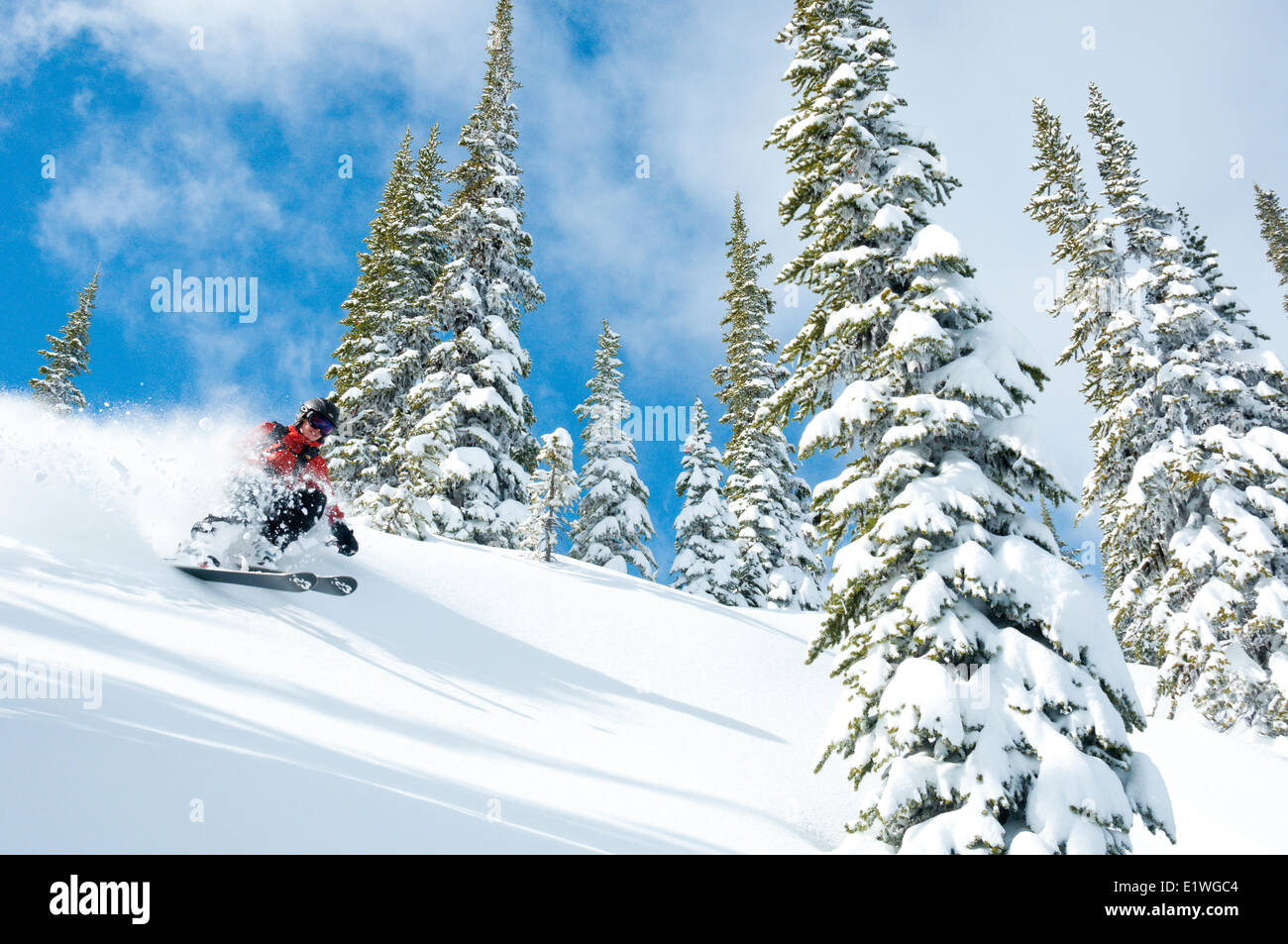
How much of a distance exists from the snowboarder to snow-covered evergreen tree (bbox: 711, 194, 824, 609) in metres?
19.5

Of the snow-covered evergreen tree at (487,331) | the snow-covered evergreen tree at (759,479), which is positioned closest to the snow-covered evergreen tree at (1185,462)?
the snow-covered evergreen tree at (759,479)

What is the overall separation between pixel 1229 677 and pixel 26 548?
911 inches

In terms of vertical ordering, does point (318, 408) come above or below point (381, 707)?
above

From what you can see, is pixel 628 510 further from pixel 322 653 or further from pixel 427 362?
pixel 322 653

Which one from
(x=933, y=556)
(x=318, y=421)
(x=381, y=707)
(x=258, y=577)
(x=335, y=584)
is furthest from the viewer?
(x=318, y=421)

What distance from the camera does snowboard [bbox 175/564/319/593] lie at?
29.0 feet

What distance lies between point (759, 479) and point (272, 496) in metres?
22.3

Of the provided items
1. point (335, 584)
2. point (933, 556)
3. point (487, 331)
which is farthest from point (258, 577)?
point (487, 331)

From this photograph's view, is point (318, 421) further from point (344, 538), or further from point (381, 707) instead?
point (381, 707)

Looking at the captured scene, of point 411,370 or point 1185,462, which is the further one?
point 411,370

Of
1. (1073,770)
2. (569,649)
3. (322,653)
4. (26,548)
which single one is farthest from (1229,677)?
(26,548)

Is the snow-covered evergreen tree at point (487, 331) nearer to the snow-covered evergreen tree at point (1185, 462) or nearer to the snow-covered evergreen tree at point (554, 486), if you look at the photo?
the snow-covered evergreen tree at point (554, 486)

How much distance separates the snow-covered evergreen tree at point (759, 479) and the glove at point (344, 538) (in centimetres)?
1899

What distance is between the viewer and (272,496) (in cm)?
969
